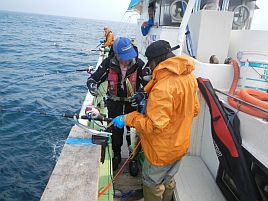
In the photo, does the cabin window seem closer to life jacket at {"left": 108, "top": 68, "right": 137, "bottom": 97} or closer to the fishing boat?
the fishing boat

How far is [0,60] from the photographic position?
659 inches

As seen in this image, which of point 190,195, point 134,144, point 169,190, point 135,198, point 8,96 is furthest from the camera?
point 8,96

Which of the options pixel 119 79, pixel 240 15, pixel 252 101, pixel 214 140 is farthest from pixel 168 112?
pixel 240 15

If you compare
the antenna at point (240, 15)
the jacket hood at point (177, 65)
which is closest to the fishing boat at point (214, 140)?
the jacket hood at point (177, 65)

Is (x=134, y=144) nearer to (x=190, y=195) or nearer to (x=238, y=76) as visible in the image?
(x=190, y=195)

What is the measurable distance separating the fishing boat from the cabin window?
95.5 inches

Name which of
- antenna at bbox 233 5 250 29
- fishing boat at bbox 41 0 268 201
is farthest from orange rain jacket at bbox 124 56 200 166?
antenna at bbox 233 5 250 29

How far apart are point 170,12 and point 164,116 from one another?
5528 millimetres

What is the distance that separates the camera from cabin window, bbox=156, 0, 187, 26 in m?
6.96

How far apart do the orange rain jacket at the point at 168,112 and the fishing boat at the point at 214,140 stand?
0.60m

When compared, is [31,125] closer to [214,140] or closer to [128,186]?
[128,186]

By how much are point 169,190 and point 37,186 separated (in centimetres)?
320

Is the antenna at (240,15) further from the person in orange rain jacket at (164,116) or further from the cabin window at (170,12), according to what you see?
the person in orange rain jacket at (164,116)

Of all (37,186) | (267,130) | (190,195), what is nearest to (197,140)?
(190,195)
